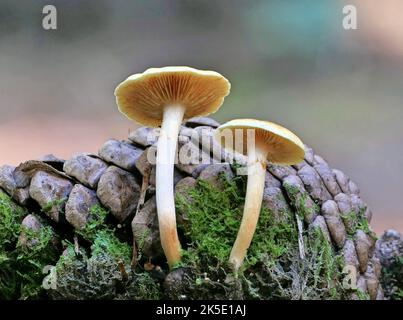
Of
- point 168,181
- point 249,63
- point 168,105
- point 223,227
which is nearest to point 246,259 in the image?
point 223,227

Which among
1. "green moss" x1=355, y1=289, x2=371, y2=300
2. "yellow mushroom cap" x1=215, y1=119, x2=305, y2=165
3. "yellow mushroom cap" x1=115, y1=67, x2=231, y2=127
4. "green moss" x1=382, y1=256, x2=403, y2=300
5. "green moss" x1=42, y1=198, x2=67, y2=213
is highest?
"yellow mushroom cap" x1=115, y1=67, x2=231, y2=127

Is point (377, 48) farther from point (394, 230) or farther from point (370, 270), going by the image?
point (370, 270)

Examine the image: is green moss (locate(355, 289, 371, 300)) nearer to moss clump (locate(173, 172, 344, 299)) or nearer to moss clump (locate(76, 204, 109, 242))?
moss clump (locate(173, 172, 344, 299))

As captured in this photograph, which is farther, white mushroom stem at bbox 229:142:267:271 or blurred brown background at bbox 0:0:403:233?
blurred brown background at bbox 0:0:403:233

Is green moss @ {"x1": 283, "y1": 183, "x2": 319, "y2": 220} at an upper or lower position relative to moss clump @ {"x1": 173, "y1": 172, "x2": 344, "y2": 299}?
upper

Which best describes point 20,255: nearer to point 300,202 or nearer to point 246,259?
point 246,259

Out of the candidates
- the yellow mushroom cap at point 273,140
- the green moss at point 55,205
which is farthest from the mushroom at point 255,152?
the green moss at point 55,205

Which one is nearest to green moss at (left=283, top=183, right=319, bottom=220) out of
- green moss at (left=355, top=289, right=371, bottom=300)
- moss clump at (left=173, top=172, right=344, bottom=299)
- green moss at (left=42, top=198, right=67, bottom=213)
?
moss clump at (left=173, top=172, right=344, bottom=299)
